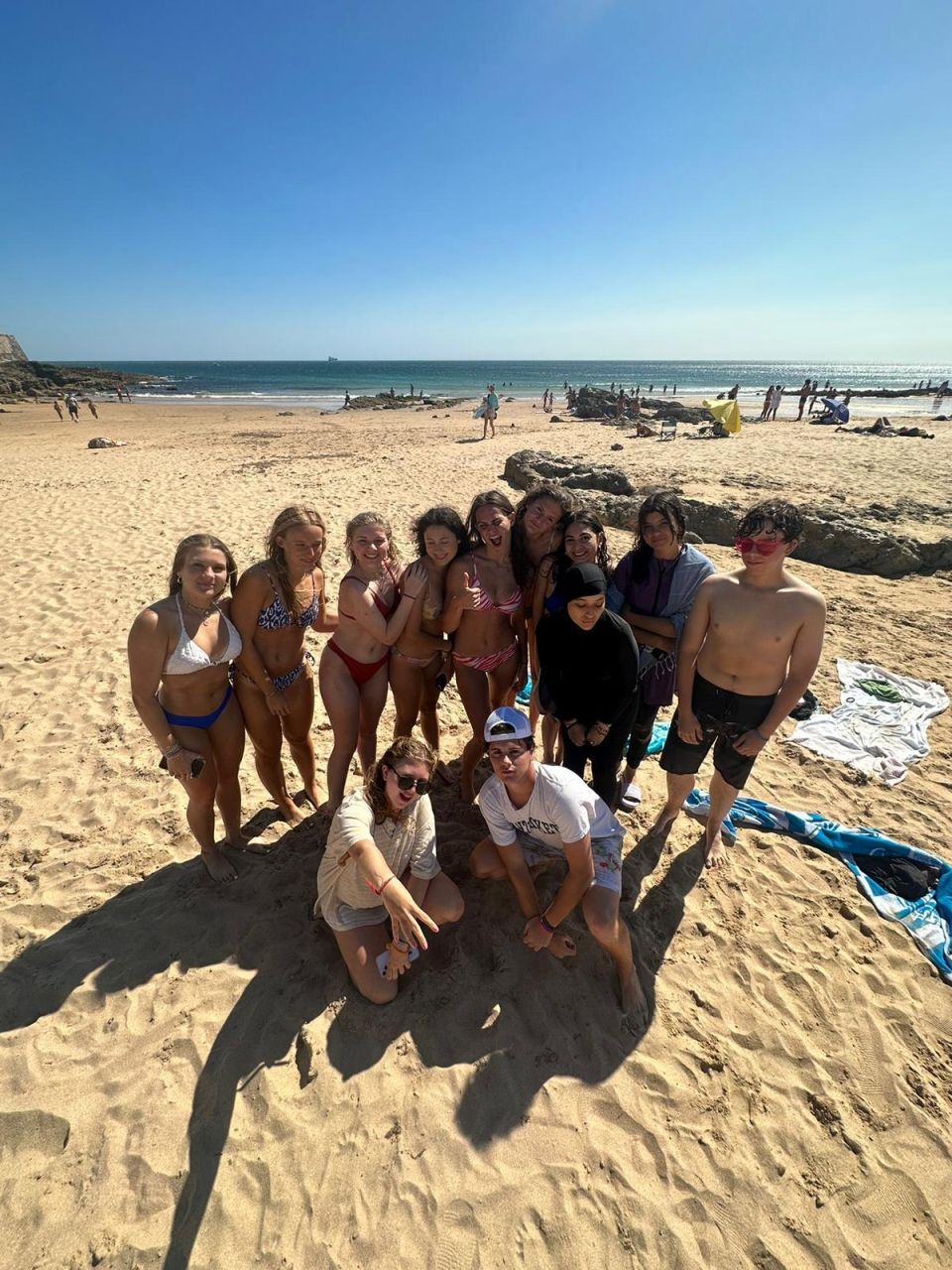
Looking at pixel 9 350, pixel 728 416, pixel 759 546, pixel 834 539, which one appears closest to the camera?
pixel 759 546

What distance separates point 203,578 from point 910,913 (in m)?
4.35

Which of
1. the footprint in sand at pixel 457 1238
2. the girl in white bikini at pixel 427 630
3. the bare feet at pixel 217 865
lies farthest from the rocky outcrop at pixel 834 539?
the footprint in sand at pixel 457 1238

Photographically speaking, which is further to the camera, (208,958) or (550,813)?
(208,958)

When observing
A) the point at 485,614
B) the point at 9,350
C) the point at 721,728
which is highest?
the point at 9,350

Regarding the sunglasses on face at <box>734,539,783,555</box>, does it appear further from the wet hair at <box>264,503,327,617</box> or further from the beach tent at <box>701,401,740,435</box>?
the beach tent at <box>701,401,740,435</box>

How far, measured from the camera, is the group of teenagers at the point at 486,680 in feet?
8.55

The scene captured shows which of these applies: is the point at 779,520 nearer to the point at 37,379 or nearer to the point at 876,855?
the point at 876,855

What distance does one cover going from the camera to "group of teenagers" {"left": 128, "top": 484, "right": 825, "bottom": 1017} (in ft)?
8.55

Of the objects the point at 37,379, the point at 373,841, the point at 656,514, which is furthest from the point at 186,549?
the point at 37,379

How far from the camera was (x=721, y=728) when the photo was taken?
3182 millimetres

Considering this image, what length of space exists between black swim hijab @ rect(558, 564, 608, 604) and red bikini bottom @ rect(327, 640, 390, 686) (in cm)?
137

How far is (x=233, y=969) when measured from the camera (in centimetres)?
283

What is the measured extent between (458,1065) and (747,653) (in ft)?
8.08

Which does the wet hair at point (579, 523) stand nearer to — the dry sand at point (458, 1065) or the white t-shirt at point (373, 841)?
the white t-shirt at point (373, 841)
